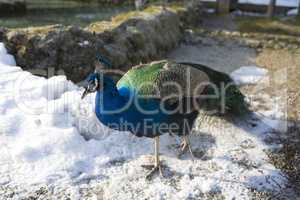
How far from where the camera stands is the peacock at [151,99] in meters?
3.46

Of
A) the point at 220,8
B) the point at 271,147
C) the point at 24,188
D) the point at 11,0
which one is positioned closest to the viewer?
the point at 24,188

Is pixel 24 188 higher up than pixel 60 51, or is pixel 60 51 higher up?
pixel 60 51

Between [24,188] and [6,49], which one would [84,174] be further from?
[6,49]

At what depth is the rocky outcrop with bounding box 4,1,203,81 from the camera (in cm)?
582

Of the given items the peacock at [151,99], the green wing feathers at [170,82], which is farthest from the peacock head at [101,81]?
the green wing feathers at [170,82]

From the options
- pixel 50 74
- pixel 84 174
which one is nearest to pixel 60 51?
pixel 50 74

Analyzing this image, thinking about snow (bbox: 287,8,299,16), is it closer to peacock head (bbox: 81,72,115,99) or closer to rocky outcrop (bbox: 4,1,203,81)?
rocky outcrop (bbox: 4,1,203,81)

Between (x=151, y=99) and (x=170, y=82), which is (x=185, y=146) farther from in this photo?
(x=151, y=99)

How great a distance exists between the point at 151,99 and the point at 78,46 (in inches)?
104

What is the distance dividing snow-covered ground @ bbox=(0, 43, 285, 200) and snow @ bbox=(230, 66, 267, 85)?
186cm

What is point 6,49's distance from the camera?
5816 millimetres

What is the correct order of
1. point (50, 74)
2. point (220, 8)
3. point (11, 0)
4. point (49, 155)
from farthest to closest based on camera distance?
point (220, 8) < point (11, 0) < point (50, 74) < point (49, 155)

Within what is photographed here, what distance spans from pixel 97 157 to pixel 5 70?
197cm

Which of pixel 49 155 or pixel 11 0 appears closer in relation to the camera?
pixel 49 155
